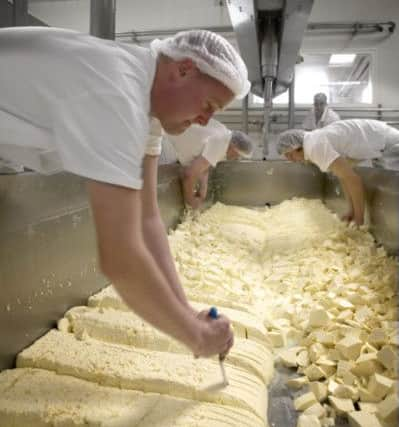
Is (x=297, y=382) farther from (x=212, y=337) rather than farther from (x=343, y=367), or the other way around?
(x=212, y=337)

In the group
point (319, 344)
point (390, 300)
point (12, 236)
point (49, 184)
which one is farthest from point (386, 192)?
point (12, 236)

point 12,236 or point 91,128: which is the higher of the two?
point 91,128

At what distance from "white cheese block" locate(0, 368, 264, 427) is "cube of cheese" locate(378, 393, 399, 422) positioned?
32cm

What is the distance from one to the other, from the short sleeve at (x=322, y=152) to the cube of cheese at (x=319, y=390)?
6.89 ft

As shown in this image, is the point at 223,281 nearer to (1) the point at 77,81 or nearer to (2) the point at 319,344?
(2) the point at 319,344

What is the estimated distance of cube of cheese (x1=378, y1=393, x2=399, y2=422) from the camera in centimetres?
107

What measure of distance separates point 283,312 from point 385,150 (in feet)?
6.91

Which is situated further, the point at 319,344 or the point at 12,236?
the point at 319,344

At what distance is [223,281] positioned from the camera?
2000 mm

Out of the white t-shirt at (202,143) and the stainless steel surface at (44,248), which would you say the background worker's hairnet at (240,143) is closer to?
the white t-shirt at (202,143)

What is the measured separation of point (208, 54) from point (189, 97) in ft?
0.36

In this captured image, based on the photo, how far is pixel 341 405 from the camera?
3.83 ft

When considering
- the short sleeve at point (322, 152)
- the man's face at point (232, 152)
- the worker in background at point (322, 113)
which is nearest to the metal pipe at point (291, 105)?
the worker in background at point (322, 113)

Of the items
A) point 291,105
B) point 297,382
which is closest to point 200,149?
point 297,382
